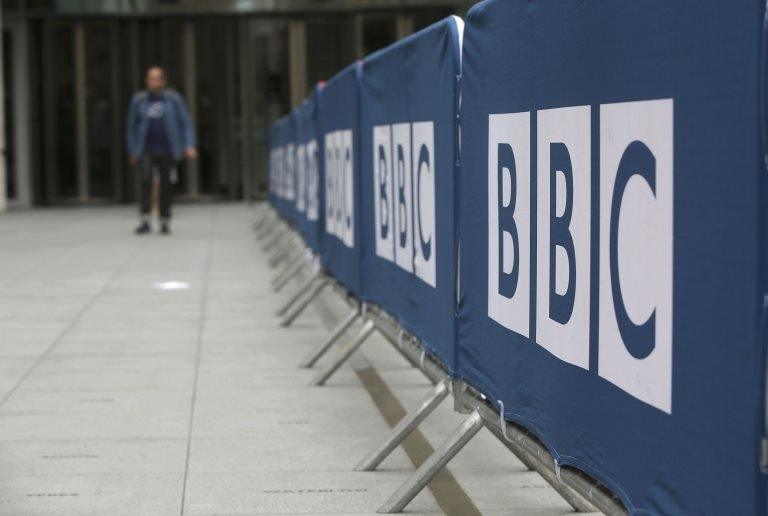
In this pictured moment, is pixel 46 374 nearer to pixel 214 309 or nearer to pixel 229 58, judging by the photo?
pixel 214 309

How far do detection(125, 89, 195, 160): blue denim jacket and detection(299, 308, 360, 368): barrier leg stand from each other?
11135 millimetres

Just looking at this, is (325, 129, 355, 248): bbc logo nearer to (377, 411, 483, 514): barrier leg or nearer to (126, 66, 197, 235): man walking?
(377, 411, 483, 514): barrier leg

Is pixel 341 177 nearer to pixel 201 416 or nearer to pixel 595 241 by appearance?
pixel 201 416

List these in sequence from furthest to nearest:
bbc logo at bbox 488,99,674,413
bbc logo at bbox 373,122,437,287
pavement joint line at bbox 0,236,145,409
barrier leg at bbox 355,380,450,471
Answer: pavement joint line at bbox 0,236,145,409 < bbc logo at bbox 373,122,437,287 < barrier leg at bbox 355,380,450,471 < bbc logo at bbox 488,99,674,413

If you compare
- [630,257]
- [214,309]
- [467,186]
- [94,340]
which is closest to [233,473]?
[467,186]

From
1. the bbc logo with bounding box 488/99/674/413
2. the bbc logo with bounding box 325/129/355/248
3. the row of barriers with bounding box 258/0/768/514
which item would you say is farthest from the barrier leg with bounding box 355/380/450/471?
the bbc logo with bounding box 325/129/355/248

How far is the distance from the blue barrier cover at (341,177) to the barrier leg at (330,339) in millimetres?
125

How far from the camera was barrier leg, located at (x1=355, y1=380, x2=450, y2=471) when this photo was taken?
5004 millimetres

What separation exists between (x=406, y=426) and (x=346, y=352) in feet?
6.28

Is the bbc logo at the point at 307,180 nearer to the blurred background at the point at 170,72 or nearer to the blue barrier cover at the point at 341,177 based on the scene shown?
the blue barrier cover at the point at 341,177

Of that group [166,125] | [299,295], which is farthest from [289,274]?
[166,125]

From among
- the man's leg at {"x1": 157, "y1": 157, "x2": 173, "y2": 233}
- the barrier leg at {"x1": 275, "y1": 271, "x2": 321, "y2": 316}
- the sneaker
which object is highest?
the man's leg at {"x1": 157, "y1": 157, "x2": 173, "y2": 233}

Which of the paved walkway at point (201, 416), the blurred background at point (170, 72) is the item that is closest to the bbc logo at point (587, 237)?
the paved walkway at point (201, 416)

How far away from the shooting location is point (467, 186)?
15.1 feet
